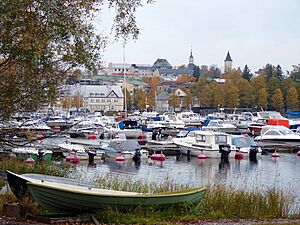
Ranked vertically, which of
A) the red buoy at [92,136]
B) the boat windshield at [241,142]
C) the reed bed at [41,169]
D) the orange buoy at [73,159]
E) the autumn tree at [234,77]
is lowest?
the orange buoy at [73,159]

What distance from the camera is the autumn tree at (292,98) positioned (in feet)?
388

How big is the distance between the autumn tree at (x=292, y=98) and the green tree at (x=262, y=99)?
5.06 m

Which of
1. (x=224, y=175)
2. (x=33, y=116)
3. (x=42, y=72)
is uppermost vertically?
(x=42, y=72)

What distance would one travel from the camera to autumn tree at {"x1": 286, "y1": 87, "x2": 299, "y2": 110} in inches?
4657

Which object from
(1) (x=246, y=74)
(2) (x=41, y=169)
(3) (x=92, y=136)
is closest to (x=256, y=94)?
(1) (x=246, y=74)

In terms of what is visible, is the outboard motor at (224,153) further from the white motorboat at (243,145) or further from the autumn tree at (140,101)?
the autumn tree at (140,101)

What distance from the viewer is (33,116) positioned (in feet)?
65.5

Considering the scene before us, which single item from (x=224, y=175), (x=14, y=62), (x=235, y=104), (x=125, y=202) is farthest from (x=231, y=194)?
(x=235, y=104)

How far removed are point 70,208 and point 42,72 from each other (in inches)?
157

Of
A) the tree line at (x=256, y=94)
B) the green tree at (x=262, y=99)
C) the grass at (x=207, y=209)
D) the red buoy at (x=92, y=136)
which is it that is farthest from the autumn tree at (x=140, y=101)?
the grass at (x=207, y=209)

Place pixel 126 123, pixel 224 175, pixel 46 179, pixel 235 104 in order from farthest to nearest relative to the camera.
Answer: pixel 235 104
pixel 126 123
pixel 224 175
pixel 46 179

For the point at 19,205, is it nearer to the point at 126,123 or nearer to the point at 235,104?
the point at 126,123

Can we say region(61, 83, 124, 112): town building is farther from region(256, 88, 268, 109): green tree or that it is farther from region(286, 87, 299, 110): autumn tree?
region(286, 87, 299, 110): autumn tree

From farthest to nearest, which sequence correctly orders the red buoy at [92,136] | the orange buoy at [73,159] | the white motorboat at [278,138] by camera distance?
the red buoy at [92,136] → the white motorboat at [278,138] → the orange buoy at [73,159]
